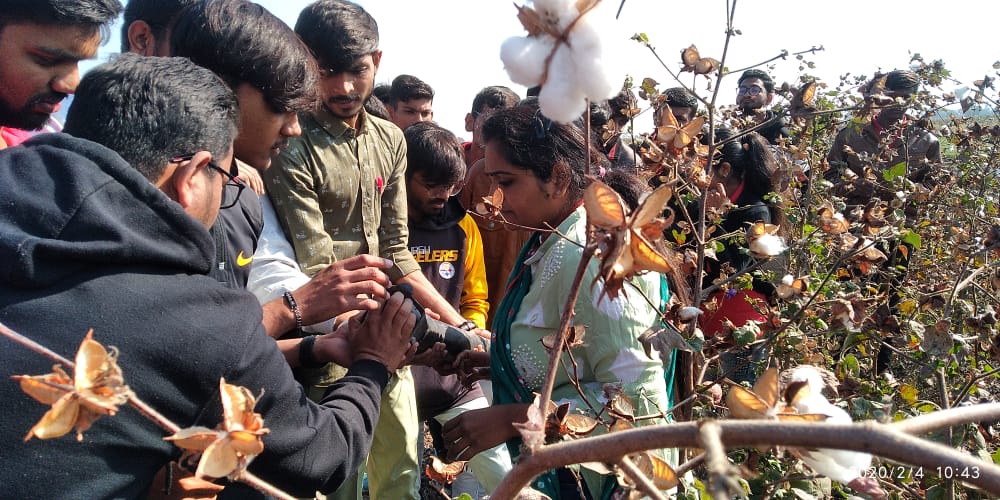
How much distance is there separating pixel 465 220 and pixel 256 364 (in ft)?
7.28

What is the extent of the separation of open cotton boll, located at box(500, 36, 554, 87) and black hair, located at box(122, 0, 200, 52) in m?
1.79

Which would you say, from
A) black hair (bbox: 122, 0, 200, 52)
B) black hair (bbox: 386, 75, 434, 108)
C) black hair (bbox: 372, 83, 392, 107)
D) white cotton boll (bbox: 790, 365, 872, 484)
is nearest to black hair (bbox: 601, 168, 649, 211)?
white cotton boll (bbox: 790, 365, 872, 484)

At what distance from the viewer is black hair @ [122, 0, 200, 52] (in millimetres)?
2111

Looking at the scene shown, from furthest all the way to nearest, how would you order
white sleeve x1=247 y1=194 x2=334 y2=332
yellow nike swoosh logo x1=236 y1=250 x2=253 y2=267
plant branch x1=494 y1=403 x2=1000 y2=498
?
white sleeve x1=247 y1=194 x2=334 y2=332
yellow nike swoosh logo x1=236 y1=250 x2=253 y2=267
plant branch x1=494 y1=403 x2=1000 y2=498

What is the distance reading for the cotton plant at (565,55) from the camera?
568 millimetres

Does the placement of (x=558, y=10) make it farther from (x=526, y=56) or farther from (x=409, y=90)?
(x=409, y=90)

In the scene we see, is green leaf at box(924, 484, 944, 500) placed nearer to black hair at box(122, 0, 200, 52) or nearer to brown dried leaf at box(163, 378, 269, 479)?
brown dried leaf at box(163, 378, 269, 479)

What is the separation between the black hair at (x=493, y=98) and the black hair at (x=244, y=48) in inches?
96.1

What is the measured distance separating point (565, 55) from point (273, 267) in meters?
1.71

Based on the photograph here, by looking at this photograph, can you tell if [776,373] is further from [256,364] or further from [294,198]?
[294,198]

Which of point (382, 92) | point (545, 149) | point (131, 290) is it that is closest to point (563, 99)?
point (131, 290)

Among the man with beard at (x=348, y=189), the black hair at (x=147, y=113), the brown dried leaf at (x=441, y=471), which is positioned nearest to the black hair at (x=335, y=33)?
the man with beard at (x=348, y=189)

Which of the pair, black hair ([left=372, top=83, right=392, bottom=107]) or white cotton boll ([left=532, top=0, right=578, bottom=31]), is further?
black hair ([left=372, top=83, right=392, bottom=107])

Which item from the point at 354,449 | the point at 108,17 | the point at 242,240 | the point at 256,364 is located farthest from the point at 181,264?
the point at 108,17
